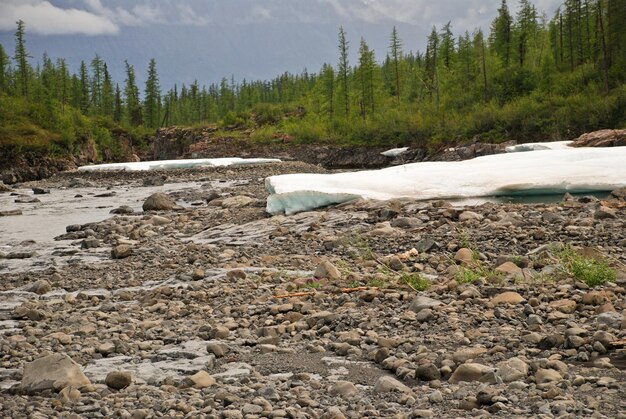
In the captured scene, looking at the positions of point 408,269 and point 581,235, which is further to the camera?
point 581,235

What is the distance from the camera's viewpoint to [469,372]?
4.86m

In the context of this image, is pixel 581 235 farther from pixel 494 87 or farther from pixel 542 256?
pixel 494 87

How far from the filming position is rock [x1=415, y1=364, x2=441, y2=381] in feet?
16.2

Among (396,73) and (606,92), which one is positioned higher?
(396,73)

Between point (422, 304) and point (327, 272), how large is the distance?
7.72 feet

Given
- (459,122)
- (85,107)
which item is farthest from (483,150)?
(85,107)

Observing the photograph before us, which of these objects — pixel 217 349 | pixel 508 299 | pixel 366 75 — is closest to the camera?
pixel 217 349

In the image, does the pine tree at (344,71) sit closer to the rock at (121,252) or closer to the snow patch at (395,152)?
the snow patch at (395,152)

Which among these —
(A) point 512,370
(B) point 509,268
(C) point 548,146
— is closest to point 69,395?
(A) point 512,370

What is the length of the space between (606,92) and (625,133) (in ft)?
72.0

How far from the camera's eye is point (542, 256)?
8789 mm

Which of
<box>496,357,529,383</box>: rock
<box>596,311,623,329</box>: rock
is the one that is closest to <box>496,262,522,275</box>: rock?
<box>596,311,623,329</box>: rock

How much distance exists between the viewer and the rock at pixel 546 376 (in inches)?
181

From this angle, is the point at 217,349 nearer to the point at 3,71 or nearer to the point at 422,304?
the point at 422,304
